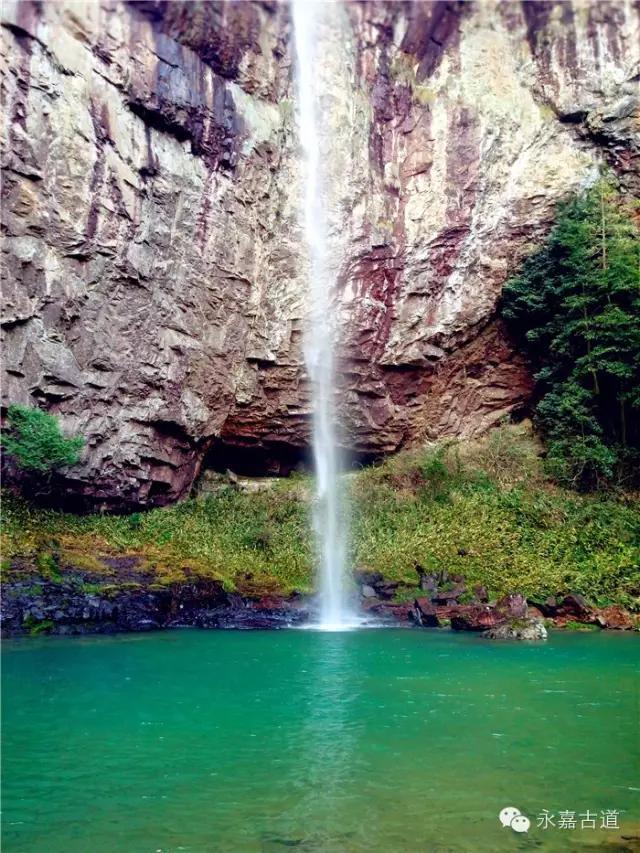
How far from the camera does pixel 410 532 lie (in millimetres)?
19000

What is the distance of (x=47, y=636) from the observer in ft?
43.6

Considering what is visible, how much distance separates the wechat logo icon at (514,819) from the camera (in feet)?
14.7

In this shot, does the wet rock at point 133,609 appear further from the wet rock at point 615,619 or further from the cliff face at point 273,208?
A: the wet rock at point 615,619

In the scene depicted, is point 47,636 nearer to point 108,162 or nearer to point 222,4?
point 108,162

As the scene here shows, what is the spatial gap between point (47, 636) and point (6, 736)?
280 inches

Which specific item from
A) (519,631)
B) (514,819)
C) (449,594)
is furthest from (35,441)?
(514,819)

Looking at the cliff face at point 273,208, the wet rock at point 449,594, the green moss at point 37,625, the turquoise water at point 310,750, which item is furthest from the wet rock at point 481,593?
the green moss at point 37,625

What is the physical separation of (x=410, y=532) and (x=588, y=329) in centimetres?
830

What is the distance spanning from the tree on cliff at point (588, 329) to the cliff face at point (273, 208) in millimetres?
989

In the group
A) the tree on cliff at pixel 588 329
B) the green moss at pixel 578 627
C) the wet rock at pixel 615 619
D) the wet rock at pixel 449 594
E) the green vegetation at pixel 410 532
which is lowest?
the green moss at pixel 578 627

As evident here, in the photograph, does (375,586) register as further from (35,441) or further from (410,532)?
(35,441)

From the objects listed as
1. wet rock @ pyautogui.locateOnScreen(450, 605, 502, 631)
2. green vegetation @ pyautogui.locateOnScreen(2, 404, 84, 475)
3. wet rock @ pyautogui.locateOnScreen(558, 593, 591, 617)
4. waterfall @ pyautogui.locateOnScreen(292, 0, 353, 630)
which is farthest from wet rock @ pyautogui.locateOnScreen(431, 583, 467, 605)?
green vegetation @ pyautogui.locateOnScreen(2, 404, 84, 475)

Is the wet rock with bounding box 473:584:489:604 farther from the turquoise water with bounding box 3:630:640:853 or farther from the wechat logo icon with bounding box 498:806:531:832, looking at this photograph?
the wechat logo icon with bounding box 498:806:531:832

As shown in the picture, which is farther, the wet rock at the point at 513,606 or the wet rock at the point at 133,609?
the wet rock at the point at 513,606
